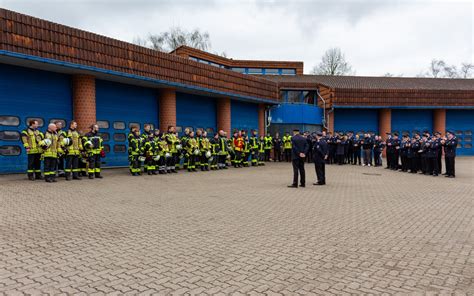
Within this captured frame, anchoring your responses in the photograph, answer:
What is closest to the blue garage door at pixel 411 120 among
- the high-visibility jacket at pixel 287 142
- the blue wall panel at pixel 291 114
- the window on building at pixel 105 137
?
the blue wall panel at pixel 291 114

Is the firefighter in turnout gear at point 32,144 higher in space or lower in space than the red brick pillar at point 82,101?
lower

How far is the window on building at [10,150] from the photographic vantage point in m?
12.8

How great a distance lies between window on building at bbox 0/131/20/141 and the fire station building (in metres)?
0.03

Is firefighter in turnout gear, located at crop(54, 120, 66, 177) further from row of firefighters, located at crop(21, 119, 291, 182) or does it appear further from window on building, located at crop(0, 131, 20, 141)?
window on building, located at crop(0, 131, 20, 141)

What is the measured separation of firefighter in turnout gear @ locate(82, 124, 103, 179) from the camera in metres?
12.2

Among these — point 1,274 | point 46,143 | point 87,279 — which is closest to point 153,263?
point 87,279

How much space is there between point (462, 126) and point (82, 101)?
29.4m

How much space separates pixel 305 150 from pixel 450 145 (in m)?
7.37

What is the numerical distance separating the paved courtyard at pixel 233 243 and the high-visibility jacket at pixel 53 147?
74.2 inches

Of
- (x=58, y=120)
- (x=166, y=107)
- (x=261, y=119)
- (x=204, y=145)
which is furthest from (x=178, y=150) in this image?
(x=261, y=119)

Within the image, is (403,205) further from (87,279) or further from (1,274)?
(1,274)

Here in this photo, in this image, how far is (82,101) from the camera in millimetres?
14531

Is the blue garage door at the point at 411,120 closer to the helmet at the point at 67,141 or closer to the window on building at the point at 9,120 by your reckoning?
the helmet at the point at 67,141

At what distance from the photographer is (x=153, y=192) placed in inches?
379
